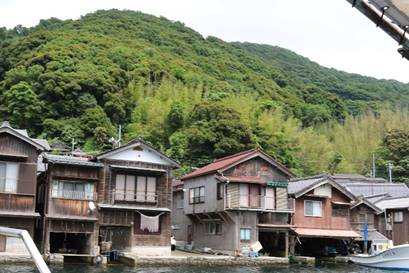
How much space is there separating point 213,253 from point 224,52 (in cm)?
6005

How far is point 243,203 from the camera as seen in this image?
30.6m

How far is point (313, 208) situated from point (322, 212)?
0.69 metres

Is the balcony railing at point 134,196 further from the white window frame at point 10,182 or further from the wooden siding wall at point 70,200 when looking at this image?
the white window frame at point 10,182

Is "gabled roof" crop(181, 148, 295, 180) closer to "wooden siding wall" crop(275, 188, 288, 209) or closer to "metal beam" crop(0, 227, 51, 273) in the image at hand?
"wooden siding wall" crop(275, 188, 288, 209)

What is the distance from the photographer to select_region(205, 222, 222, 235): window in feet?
105

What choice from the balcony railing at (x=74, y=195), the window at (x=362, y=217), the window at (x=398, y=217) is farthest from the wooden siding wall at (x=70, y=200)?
the window at (x=398, y=217)

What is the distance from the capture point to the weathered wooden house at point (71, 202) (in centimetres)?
2602

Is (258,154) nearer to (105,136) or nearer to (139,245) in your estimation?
(139,245)

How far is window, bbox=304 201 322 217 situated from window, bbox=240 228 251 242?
4552 millimetres

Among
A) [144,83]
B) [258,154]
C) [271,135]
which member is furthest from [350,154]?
[258,154]

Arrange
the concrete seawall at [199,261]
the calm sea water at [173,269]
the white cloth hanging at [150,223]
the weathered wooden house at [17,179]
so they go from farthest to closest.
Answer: the white cloth hanging at [150,223] < the concrete seawall at [199,261] < the weathered wooden house at [17,179] < the calm sea water at [173,269]

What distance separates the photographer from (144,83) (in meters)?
57.9

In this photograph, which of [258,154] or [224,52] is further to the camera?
[224,52]

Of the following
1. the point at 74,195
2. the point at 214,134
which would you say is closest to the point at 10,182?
the point at 74,195
